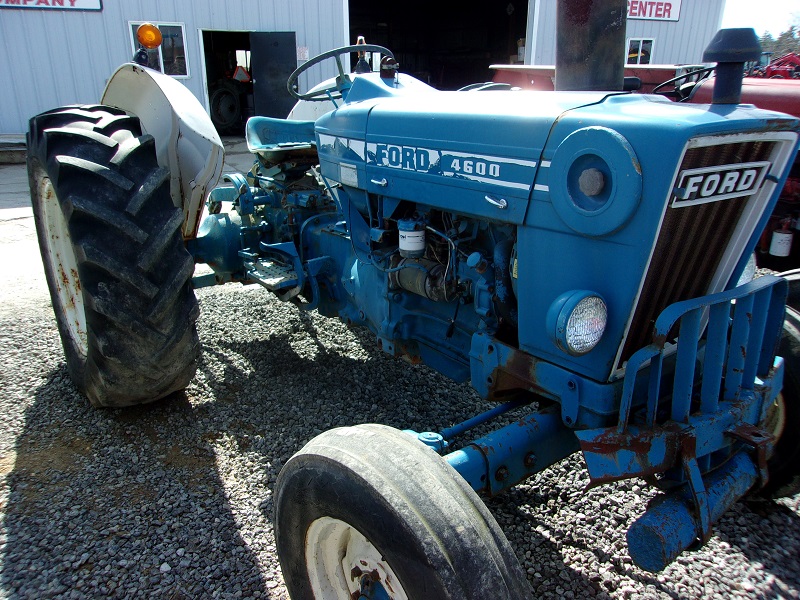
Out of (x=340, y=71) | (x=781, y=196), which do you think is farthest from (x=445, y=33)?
(x=340, y=71)

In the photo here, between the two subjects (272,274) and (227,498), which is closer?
(227,498)

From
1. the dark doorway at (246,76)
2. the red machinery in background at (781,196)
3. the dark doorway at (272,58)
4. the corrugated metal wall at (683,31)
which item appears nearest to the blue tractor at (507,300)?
the red machinery in background at (781,196)

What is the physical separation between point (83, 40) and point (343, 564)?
11.4 m

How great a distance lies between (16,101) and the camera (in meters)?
10.8

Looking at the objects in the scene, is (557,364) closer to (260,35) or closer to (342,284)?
(342,284)

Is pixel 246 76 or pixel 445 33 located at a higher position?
pixel 445 33

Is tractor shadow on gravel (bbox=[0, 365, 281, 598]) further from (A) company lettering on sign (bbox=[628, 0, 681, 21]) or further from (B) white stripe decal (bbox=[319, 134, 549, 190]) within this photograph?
(A) company lettering on sign (bbox=[628, 0, 681, 21])

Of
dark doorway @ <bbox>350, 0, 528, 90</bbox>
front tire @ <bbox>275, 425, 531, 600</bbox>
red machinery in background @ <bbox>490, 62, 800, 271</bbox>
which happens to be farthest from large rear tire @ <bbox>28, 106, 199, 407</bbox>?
dark doorway @ <bbox>350, 0, 528, 90</bbox>

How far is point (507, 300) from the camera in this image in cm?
Result: 218

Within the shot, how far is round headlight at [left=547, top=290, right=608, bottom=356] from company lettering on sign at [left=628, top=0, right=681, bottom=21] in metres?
14.1

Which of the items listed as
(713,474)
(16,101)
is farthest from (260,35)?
(713,474)

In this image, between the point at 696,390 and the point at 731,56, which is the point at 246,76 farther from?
the point at 696,390

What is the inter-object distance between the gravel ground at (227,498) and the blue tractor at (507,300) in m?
0.27

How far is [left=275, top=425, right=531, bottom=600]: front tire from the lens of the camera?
57.2 inches
